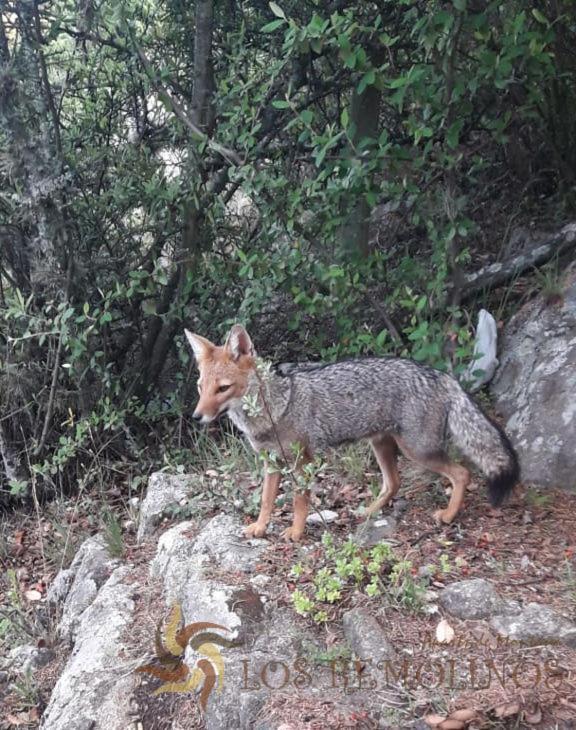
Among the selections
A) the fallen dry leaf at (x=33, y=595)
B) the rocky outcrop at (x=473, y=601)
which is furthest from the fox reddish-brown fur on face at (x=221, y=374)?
the fallen dry leaf at (x=33, y=595)

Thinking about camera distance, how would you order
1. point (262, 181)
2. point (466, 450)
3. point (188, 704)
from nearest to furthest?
point (188, 704)
point (466, 450)
point (262, 181)

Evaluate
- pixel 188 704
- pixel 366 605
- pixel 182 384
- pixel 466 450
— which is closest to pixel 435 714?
pixel 366 605

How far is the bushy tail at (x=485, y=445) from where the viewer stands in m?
4.35

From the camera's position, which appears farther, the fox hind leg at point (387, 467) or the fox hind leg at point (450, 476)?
the fox hind leg at point (387, 467)

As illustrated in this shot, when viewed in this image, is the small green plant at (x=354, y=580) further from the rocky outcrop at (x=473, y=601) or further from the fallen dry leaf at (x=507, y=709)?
the fallen dry leaf at (x=507, y=709)

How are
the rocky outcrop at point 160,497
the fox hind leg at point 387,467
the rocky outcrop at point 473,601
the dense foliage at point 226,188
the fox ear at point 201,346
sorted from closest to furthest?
the rocky outcrop at point 473,601 < the fox ear at point 201,346 < the fox hind leg at point 387,467 < the dense foliage at point 226,188 < the rocky outcrop at point 160,497

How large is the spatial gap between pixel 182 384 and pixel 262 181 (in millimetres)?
2514

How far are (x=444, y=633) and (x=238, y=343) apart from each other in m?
2.00

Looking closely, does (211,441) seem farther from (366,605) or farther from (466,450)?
(366,605)

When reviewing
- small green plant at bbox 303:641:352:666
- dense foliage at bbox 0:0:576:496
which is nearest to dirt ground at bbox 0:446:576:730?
small green plant at bbox 303:641:352:666

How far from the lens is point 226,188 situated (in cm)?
677

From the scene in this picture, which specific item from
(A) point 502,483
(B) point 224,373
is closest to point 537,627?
(A) point 502,483

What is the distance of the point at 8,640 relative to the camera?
5285 mm

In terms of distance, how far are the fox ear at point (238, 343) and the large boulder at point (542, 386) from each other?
2.01m
